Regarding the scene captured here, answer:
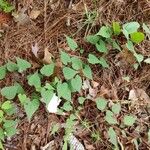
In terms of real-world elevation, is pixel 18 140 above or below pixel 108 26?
below

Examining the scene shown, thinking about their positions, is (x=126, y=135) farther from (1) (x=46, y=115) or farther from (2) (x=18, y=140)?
(2) (x=18, y=140)

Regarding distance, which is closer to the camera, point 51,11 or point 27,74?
point 27,74

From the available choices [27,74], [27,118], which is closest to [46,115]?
[27,118]

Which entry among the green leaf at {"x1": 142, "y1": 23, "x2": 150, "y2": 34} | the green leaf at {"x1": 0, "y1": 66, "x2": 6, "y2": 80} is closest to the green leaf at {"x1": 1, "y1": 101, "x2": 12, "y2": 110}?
the green leaf at {"x1": 0, "y1": 66, "x2": 6, "y2": 80}

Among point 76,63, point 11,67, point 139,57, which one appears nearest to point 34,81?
point 11,67

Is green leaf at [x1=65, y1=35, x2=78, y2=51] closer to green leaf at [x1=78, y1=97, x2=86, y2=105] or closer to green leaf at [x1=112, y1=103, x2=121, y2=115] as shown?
green leaf at [x1=78, y1=97, x2=86, y2=105]

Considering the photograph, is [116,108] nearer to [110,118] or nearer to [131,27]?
[110,118]

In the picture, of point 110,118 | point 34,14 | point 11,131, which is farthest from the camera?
point 34,14
